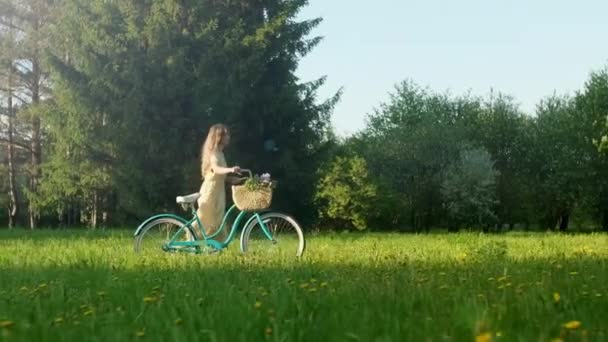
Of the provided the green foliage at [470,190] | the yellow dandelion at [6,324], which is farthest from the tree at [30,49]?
the yellow dandelion at [6,324]

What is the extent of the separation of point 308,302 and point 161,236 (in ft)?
21.4

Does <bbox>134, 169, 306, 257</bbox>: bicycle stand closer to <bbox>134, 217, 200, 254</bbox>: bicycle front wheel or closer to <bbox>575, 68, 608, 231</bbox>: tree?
<bbox>134, 217, 200, 254</bbox>: bicycle front wheel

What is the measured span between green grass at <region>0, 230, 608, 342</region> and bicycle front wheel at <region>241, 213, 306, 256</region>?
2195 millimetres

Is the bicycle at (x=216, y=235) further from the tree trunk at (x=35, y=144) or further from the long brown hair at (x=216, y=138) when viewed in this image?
the tree trunk at (x=35, y=144)

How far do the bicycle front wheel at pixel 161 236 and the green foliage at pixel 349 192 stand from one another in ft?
87.9

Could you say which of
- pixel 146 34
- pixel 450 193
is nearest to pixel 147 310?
pixel 146 34

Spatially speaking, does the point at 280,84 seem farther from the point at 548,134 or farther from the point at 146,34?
the point at 548,134

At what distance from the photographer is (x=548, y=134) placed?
156ft

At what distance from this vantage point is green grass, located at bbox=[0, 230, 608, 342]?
328 centimetres

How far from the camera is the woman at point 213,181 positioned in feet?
34.9

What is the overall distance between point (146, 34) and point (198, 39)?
1.93m

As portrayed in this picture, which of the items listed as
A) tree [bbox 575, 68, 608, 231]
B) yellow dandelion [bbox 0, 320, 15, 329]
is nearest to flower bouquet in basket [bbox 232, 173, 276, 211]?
yellow dandelion [bbox 0, 320, 15, 329]

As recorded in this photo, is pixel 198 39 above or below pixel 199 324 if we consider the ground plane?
above

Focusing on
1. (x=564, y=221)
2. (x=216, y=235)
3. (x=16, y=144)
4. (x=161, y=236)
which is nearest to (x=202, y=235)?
(x=216, y=235)
